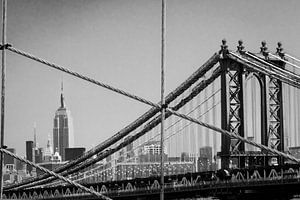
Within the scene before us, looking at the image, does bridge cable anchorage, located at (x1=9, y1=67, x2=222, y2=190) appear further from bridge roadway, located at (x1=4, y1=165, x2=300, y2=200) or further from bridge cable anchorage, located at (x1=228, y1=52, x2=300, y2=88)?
bridge cable anchorage, located at (x1=228, y1=52, x2=300, y2=88)

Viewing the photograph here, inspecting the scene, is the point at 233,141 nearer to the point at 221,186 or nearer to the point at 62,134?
the point at 221,186

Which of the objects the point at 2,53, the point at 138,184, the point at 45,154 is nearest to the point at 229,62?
the point at 138,184

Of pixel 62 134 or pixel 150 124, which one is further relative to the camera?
pixel 62 134

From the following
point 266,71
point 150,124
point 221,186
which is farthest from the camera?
point 266,71

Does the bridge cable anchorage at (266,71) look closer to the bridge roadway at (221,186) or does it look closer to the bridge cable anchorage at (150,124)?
the bridge cable anchorage at (150,124)

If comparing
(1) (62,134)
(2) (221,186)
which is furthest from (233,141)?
(1) (62,134)
